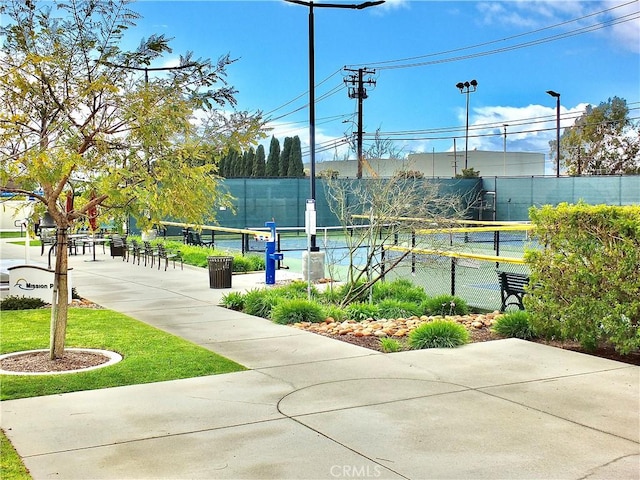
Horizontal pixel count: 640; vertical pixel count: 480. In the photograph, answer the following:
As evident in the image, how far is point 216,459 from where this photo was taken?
5.29 metres

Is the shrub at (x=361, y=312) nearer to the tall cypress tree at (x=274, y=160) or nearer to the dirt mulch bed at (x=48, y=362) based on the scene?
the dirt mulch bed at (x=48, y=362)

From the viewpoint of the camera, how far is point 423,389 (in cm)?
730

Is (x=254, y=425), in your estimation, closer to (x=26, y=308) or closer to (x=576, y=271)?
(x=576, y=271)

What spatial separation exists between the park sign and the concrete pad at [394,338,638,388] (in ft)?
22.9

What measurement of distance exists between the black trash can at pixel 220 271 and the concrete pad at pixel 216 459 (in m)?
9.73

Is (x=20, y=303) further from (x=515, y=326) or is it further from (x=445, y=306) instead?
(x=515, y=326)

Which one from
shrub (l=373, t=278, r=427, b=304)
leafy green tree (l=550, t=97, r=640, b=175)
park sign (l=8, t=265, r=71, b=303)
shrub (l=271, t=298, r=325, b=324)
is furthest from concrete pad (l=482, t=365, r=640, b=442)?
leafy green tree (l=550, t=97, r=640, b=175)

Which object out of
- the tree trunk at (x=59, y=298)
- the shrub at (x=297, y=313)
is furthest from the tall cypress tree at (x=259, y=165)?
the tree trunk at (x=59, y=298)

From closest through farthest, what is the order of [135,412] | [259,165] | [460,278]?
1. [135,412]
2. [460,278]
3. [259,165]

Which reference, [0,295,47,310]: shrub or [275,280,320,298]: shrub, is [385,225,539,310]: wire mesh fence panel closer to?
[275,280,320,298]: shrub

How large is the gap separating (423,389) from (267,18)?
34551 mm

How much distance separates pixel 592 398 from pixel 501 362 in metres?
1.61

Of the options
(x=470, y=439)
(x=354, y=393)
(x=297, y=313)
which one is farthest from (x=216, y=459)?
(x=297, y=313)

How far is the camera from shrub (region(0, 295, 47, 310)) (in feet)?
41.1
